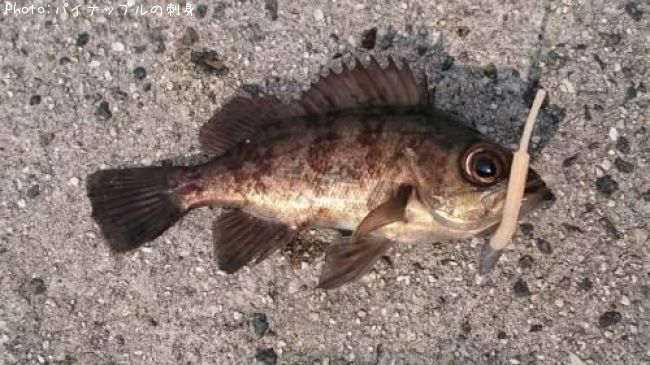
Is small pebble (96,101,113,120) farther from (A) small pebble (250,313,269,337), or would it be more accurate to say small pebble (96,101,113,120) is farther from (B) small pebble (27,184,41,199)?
(A) small pebble (250,313,269,337)

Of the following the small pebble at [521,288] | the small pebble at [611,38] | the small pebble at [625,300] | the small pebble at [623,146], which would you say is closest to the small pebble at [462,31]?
the small pebble at [611,38]

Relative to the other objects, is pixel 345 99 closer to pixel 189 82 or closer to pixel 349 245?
pixel 349 245

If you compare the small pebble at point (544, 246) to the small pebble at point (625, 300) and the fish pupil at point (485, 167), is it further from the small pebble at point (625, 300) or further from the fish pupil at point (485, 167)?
the fish pupil at point (485, 167)

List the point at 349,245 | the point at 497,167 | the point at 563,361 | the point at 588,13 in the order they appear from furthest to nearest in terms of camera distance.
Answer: the point at 588,13
the point at 563,361
the point at 349,245
the point at 497,167

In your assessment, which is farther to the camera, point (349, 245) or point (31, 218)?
point (31, 218)

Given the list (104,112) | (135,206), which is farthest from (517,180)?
(104,112)

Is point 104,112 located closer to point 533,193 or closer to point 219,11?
point 219,11

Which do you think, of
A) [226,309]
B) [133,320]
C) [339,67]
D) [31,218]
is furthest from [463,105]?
[31,218]
